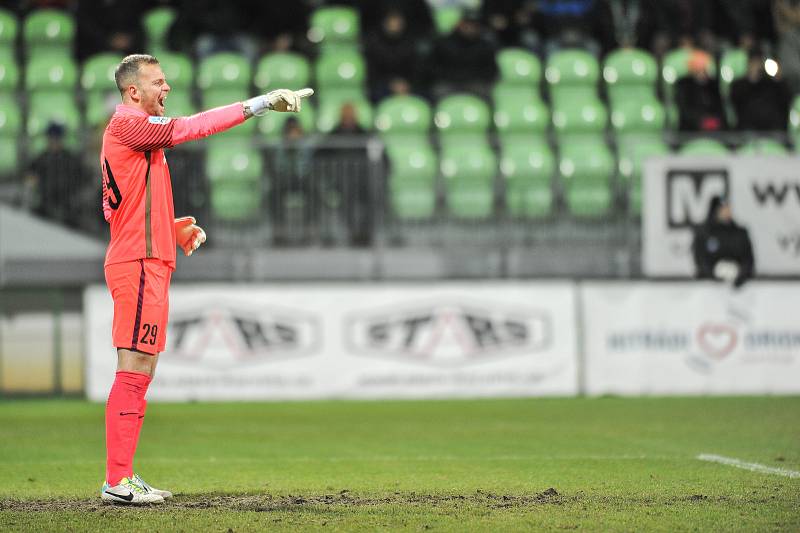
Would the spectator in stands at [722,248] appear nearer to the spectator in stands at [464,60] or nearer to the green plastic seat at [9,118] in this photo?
the spectator in stands at [464,60]

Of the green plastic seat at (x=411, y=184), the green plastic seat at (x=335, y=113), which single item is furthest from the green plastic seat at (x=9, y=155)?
the green plastic seat at (x=411, y=184)

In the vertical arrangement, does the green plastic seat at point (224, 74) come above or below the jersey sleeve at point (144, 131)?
above

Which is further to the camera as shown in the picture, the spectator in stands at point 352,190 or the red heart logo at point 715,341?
the spectator in stands at point 352,190

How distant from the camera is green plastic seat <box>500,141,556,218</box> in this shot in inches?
641

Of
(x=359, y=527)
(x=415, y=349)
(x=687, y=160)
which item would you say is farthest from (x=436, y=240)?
(x=359, y=527)

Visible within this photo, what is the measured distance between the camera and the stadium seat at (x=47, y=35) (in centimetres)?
1961

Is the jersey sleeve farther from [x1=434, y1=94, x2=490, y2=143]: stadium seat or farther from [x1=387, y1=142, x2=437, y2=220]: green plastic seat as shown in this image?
[x1=434, y1=94, x2=490, y2=143]: stadium seat

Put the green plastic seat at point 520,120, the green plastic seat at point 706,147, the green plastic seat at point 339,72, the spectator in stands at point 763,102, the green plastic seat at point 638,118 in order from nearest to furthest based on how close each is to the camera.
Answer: the green plastic seat at point 706,147 → the spectator in stands at point 763,102 → the green plastic seat at point 520,120 → the green plastic seat at point 638,118 → the green plastic seat at point 339,72

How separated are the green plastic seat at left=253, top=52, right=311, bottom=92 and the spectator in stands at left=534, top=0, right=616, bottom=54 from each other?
4030 mm

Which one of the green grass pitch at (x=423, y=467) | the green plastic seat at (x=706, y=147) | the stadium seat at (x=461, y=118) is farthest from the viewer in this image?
the stadium seat at (x=461, y=118)

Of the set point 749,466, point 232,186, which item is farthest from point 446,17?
point 749,466

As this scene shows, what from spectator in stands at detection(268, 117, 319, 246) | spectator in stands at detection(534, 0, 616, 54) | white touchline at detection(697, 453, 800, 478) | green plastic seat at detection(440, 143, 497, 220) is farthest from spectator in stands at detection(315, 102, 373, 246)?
white touchline at detection(697, 453, 800, 478)

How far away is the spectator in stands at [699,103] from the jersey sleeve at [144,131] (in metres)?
12.0

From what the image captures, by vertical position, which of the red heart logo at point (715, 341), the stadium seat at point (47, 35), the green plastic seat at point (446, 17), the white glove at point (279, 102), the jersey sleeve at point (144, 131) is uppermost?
the green plastic seat at point (446, 17)
